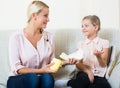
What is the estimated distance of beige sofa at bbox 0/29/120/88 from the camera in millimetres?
1893

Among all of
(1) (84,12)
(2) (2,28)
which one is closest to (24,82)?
(2) (2,28)

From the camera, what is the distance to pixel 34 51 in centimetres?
188

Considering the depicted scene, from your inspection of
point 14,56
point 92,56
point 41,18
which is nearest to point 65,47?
point 92,56

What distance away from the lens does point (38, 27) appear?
6.32ft

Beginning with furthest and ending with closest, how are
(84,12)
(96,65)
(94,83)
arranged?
(84,12) < (96,65) < (94,83)

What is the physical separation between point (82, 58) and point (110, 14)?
700 mm

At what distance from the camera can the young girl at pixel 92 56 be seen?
187cm

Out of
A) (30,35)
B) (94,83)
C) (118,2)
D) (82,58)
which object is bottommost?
(94,83)

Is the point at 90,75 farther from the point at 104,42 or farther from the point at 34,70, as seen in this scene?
the point at 34,70

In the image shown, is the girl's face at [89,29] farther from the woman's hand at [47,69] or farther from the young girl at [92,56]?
the woman's hand at [47,69]

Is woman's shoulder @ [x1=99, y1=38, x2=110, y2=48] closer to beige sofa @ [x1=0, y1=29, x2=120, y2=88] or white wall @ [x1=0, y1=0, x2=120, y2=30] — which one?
beige sofa @ [x1=0, y1=29, x2=120, y2=88]

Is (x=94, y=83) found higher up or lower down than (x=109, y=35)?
lower down

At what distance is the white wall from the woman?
362mm

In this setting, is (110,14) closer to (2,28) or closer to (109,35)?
→ (109,35)
